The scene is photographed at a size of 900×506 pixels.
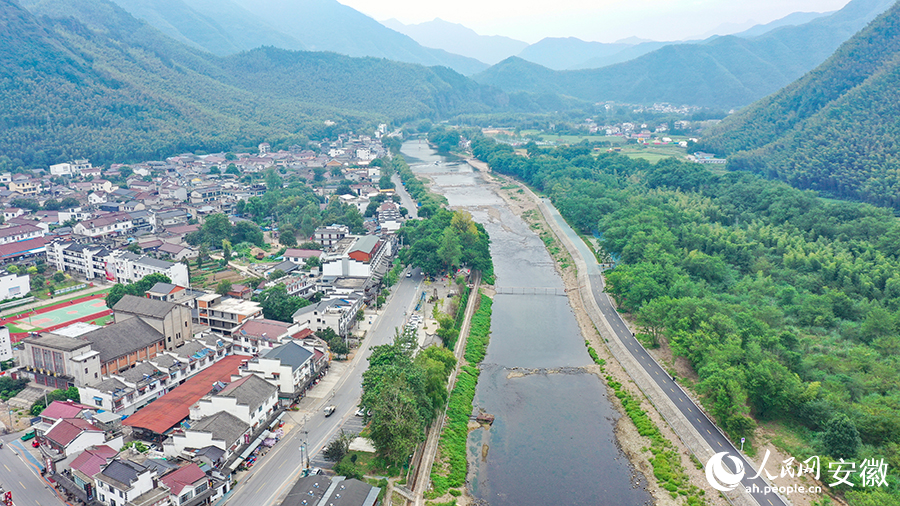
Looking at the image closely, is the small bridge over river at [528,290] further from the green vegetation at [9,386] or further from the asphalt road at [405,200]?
the green vegetation at [9,386]

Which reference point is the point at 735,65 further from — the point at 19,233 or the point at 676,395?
the point at 19,233

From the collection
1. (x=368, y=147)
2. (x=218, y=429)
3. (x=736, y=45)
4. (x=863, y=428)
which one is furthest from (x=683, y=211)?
(x=736, y=45)

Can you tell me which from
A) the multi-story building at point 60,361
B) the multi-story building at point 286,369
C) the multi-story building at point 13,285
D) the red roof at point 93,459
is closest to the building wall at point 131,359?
the multi-story building at point 60,361

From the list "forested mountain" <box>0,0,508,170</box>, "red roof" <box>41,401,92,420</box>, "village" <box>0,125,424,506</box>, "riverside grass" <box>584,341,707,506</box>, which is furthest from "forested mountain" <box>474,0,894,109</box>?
"red roof" <box>41,401,92,420</box>

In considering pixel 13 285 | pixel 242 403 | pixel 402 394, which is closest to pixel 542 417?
pixel 402 394

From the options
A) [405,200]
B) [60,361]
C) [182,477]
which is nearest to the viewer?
[182,477]

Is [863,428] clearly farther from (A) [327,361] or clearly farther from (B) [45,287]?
(B) [45,287]
